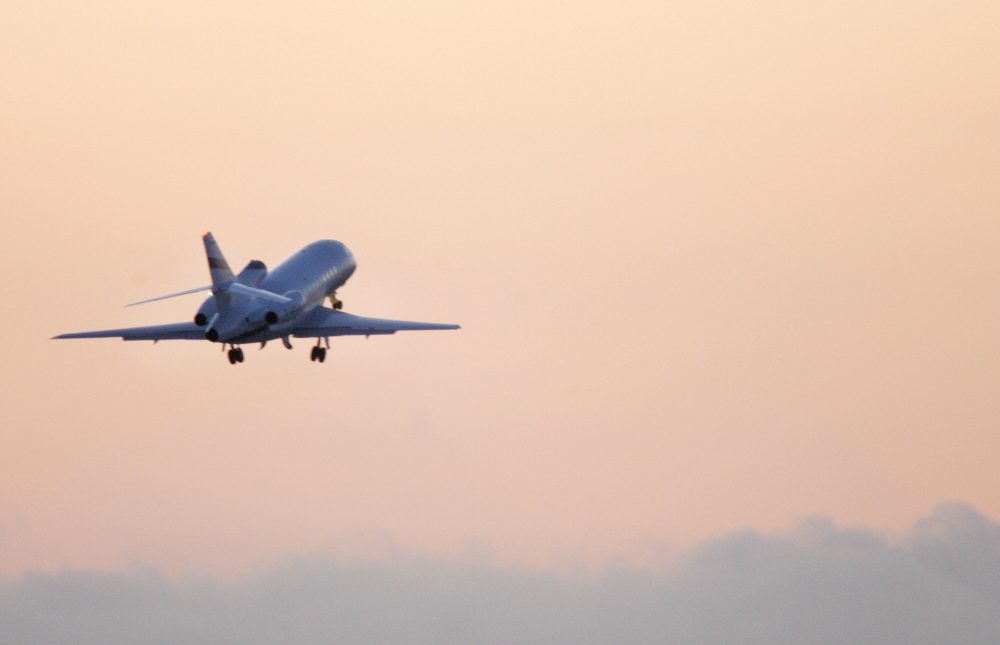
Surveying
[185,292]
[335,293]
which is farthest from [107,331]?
[335,293]

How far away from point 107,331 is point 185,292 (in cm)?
924

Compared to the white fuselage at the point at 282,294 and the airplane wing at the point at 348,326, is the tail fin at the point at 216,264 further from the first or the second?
the airplane wing at the point at 348,326

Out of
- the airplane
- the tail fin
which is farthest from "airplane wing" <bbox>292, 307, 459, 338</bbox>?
the tail fin

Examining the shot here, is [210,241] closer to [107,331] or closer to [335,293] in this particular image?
[107,331]

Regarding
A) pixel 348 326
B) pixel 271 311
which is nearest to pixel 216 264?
pixel 271 311

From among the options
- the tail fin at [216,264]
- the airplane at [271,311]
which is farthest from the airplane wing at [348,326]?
the tail fin at [216,264]

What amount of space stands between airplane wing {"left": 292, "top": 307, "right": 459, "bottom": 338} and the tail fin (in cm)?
967

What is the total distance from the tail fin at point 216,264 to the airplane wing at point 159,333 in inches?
181

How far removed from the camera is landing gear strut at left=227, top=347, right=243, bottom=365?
6791 inches

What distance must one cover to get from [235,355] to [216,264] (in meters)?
7.18

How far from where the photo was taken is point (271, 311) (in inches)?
6658

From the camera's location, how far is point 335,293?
190750 mm

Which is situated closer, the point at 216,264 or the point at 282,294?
the point at 216,264

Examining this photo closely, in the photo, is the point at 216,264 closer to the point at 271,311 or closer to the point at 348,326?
the point at 271,311
